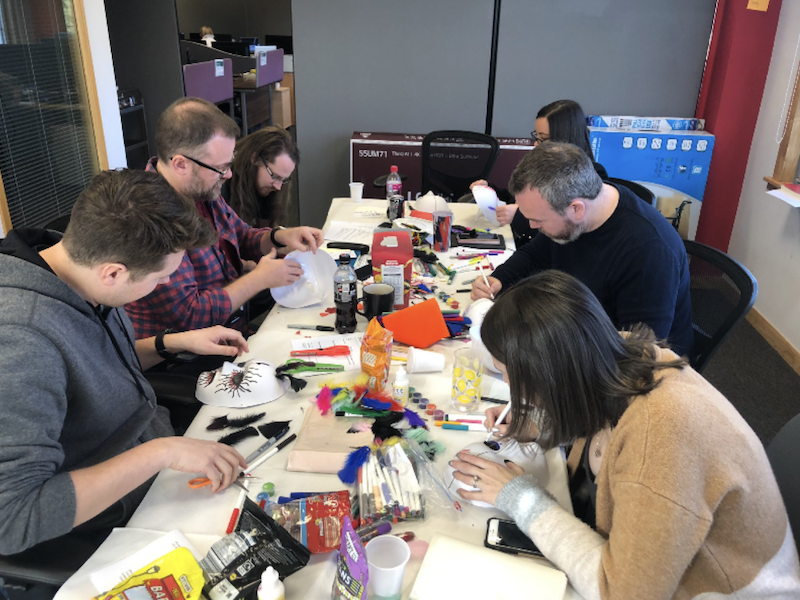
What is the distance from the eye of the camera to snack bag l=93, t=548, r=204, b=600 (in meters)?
0.91

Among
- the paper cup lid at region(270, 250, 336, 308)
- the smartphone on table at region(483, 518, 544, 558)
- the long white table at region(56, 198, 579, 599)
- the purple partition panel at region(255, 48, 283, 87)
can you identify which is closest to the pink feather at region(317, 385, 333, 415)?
the long white table at region(56, 198, 579, 599)

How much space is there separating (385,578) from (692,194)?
401cm

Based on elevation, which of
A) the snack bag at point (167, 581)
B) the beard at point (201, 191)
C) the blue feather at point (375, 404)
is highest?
the beard at point (201, 191)

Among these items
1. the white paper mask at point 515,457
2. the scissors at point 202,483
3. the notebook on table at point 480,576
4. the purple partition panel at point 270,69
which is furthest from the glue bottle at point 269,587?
the purple partition panel at point 270,69

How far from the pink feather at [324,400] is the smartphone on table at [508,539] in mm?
501

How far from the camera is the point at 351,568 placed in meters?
0.86

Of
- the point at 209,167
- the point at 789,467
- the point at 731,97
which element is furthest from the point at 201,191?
the point at 731,97

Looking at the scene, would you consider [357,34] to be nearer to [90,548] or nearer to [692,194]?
[692,194]

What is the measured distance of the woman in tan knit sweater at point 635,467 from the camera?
903 millimetres

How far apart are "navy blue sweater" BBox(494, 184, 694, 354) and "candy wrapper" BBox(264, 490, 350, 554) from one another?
3.49 feet

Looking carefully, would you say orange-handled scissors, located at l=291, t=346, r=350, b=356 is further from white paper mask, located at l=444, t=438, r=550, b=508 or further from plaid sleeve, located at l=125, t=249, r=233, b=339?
white paper mask, located at l=444, t=438, r=550, b=508

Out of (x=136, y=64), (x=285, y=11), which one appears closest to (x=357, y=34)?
(x=136, y=64)

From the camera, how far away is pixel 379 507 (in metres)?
1.12

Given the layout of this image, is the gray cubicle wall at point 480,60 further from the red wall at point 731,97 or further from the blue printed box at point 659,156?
the blue printed box at point 659,156
